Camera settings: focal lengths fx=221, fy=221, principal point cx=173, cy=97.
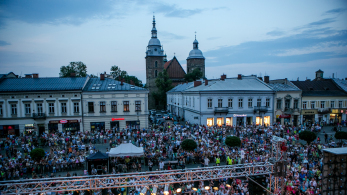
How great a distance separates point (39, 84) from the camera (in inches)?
1203

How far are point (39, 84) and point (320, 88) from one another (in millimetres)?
46304

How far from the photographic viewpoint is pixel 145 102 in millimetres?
31844

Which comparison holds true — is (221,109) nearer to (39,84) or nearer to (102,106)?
(102,106)

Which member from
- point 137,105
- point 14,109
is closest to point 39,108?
point 14,109

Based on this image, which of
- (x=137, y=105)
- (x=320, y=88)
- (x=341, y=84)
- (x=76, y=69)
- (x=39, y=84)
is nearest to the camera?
(x=39, y=84)

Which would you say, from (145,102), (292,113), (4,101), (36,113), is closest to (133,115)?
(145,102)

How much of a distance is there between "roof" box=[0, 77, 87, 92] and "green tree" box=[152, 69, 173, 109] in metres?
30.6

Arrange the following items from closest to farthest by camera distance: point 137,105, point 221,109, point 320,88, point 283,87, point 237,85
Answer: point 137,105 < point 221,109 < point 237,85 < point 283,87 < point 320,88

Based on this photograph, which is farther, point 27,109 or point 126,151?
point 27,109

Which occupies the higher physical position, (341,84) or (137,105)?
(341,84)

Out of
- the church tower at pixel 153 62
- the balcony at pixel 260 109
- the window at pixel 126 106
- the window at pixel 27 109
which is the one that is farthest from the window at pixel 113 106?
the church tower at pixel 153 62

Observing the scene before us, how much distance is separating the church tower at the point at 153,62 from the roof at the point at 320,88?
38732mm

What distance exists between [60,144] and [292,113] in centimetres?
3484

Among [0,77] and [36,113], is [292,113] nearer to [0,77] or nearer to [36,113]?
[36,113]
